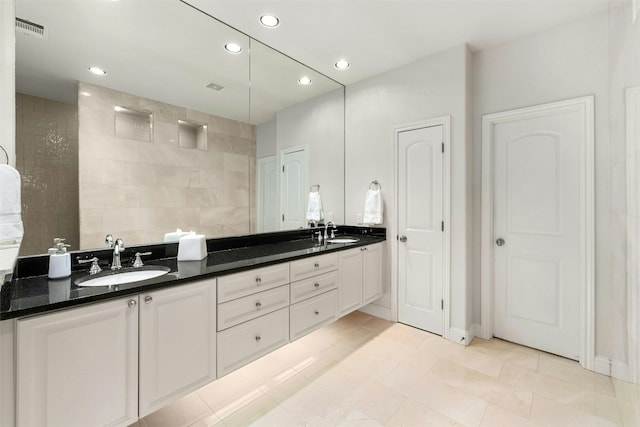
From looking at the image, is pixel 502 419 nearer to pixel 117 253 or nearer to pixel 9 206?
A: pixel 117 253

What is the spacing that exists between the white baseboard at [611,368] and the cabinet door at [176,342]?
2.29m

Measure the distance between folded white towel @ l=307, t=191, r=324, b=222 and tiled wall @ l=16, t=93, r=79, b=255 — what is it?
1992mm

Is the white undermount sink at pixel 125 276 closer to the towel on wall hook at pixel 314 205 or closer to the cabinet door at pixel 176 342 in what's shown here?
the cabinet door at pixel 176 342

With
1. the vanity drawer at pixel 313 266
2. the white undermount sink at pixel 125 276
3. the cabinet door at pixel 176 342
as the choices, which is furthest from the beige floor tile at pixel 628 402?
the white undermount sink at pixel 125 276

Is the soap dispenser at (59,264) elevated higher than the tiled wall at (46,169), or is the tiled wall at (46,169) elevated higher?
the tiled wall at (46,169)

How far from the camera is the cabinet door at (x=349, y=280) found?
2.49m

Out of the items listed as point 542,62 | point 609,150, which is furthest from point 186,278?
point 542,62

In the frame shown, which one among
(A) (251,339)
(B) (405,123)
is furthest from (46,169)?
(B) (405,123)

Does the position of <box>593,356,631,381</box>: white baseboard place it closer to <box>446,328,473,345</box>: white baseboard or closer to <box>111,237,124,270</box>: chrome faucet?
<box>446,328,473,345</box>: white baseboard

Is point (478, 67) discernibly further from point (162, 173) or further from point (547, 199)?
point (162, 173)

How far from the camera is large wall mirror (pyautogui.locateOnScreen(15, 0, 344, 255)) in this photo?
60.7 inches

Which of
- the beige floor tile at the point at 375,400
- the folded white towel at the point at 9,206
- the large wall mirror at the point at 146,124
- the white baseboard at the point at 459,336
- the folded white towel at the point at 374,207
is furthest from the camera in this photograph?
the folded white towel at the point at 374,207

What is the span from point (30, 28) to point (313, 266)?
220 cm

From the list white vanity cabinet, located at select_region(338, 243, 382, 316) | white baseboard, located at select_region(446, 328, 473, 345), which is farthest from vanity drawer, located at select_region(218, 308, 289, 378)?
white baseboard, located at select_region(446, 328, 473, 345)
